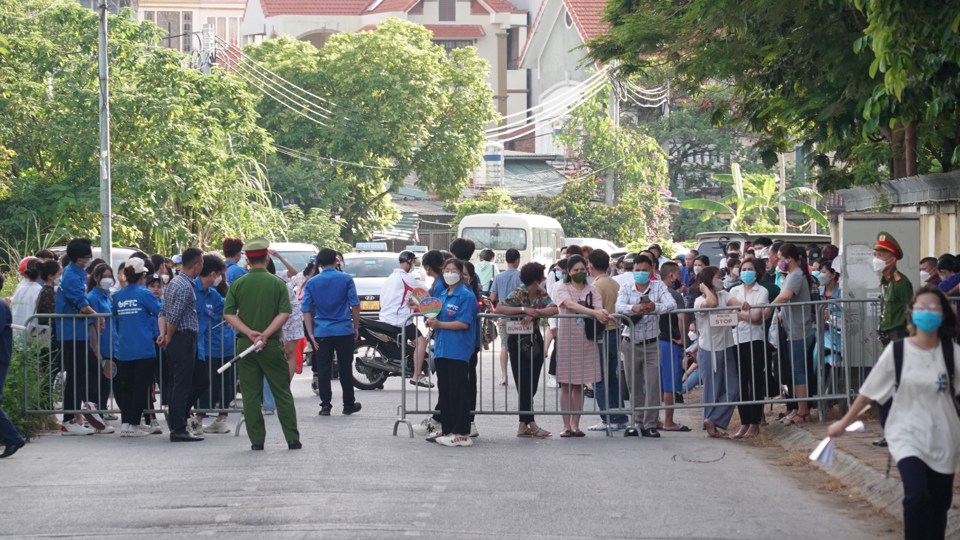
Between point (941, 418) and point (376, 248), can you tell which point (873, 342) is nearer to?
point (941, 418)

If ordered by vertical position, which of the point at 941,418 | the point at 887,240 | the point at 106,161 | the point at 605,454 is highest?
the point at 106,161

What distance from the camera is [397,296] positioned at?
19234 mm

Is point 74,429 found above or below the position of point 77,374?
below

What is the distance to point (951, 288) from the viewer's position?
13.8 metres

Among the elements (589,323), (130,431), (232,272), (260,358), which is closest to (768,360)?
(589,323)

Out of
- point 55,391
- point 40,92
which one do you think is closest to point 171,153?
point 40,92

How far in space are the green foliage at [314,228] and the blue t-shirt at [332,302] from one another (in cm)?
2840

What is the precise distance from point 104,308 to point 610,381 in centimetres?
501

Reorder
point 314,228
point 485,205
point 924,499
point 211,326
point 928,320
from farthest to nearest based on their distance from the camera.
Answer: point 485,205
point 314,228
point 211,326
point 928,320
point 924,499

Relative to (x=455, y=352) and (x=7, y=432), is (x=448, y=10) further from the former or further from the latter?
(x=7, y=432)

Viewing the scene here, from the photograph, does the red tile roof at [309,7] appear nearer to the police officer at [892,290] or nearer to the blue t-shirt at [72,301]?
the blue t-shirt at [72,301]

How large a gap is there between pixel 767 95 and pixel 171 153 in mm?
16298

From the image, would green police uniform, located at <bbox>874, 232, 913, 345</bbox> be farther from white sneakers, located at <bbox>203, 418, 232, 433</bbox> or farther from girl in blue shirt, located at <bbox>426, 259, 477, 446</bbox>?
white sneakers, located at <bbox>203, 418, 232, 433</bbox>

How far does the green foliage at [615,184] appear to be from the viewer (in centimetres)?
5366
